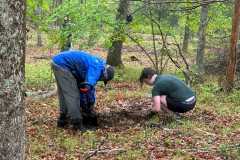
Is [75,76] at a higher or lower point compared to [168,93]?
higher

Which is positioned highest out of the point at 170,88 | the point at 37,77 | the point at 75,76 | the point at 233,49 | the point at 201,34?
the point at 201,34

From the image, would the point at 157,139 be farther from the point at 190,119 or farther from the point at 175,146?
the point at 190,119

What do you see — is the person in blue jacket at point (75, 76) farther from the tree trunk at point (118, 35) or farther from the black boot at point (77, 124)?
the tree trunk at point (118, 35)

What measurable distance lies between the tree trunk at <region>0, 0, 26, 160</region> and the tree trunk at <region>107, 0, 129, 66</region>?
1088 cm

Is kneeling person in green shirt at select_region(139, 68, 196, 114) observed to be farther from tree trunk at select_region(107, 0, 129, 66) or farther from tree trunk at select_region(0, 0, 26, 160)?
tree trunk at select_region(107, 0, 129, 66)

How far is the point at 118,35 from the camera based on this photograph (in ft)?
51.9

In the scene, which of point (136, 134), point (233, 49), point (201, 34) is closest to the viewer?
point (136, 134)

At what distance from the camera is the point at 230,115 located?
1088cm

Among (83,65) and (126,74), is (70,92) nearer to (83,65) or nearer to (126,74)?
(83,65)

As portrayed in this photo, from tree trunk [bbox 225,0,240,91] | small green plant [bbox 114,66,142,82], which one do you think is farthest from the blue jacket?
small green plant [bbox 114,66,142,82]

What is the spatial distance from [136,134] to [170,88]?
1405mm

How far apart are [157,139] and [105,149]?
1.05m

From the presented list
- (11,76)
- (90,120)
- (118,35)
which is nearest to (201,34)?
(118,35)

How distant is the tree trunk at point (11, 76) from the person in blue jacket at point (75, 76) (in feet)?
13.5
